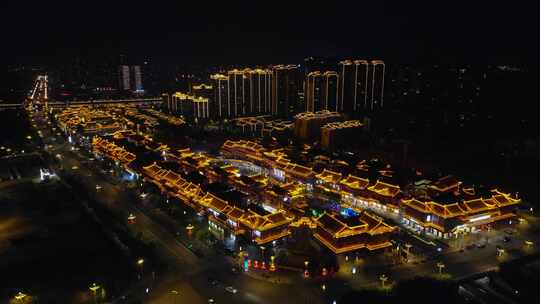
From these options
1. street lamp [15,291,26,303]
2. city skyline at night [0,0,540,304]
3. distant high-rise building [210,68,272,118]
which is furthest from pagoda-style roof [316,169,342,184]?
distant high-rise building [210,68,272,118]

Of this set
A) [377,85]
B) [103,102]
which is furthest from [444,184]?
[103,102]

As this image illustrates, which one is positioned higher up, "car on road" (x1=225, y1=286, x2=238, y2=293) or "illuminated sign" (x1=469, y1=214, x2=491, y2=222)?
"illuminated sign" (x1=469, y1=214, x2=491, y2=222)

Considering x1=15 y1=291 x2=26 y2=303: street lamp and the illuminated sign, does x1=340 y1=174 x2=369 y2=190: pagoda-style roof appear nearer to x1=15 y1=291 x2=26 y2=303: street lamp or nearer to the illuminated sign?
the illuminated sign

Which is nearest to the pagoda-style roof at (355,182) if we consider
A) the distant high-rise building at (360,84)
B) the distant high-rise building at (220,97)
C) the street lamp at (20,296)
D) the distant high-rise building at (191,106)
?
the street lamp at (20,296)

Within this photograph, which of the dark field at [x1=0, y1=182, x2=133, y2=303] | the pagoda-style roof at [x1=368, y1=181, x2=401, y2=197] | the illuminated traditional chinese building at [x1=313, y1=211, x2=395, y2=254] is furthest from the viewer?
the pagoda-style roof at [x1=368, y1=181, x2=401, y2=197]

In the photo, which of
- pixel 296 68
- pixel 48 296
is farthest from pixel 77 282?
pixel 296 68

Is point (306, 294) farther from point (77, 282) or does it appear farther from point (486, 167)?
point (486, 167)

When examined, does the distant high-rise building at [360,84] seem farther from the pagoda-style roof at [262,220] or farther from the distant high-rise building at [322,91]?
the pagoda-style roof at [262,220]

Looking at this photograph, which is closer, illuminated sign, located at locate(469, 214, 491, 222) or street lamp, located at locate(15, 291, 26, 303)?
street lamp, located at locate(15, 291, 26, 303)
